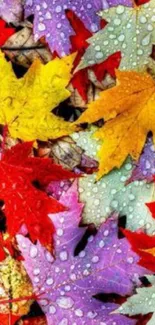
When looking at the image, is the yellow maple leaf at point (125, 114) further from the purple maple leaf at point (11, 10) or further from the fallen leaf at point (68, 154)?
the purple maple leaf at point (11, 10)

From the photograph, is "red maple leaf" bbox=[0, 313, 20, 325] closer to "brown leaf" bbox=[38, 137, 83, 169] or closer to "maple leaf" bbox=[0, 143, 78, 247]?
"maple leaf" bbox=[0, 143, 78, 247]

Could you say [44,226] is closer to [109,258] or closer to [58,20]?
[109,258]

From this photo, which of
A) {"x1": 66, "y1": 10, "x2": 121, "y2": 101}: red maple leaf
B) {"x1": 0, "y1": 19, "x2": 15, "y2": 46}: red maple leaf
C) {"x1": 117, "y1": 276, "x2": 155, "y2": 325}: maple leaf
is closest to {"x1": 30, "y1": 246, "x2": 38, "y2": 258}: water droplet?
{"x1": 117, "y1": 276, "x2": 155, "y2": 325}: maple leaf

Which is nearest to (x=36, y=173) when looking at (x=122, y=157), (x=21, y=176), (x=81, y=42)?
(x=21, y=176)

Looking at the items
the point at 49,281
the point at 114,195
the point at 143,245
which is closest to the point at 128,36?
the point at 114,195

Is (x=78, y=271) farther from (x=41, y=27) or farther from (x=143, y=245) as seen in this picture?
(x=41, y=27)
